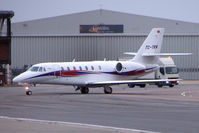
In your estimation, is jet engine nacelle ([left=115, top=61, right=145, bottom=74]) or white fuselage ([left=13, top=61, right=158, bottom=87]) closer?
white fuselage ([left=13, top=61, right=158, bottom=87])

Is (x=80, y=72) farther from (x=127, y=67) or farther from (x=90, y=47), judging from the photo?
(x=90, y=47)

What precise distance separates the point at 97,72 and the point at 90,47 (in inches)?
1218

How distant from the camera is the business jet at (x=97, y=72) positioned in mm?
35000

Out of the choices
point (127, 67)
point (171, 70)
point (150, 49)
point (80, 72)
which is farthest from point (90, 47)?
point (80, 72)

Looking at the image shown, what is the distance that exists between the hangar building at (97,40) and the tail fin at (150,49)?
92.3 feet

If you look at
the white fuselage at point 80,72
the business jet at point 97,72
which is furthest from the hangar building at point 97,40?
the white fuselage at point 80,72

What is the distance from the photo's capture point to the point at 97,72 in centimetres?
3709

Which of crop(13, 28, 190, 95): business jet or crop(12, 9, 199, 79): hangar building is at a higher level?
crop(12, 9, 199, 79): hangar building

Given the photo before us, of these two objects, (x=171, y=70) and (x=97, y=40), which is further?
(x=97, y=40)

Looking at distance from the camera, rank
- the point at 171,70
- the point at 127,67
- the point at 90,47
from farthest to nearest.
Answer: the point at 90,47, the point at 171,70, the point at 127,67

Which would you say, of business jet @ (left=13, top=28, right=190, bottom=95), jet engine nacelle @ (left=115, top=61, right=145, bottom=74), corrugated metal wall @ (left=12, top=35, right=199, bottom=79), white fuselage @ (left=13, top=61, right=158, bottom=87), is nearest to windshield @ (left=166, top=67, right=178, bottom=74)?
business jet @ (left=13, top=28, right=190, bottom=95)

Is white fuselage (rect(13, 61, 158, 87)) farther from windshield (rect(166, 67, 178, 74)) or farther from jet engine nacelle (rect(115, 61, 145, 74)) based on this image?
windshield (rect(166, 67, 178, 74))

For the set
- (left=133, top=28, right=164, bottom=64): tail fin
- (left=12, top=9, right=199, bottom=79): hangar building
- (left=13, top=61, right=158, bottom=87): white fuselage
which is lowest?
(left=13, top=61, right=158, bottom=87): white fuselage

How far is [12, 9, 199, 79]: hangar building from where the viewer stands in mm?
67750
